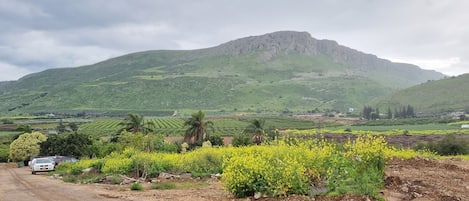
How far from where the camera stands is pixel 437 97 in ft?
572

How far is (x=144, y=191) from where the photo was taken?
19.0 metres

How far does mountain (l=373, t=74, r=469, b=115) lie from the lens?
159400mm

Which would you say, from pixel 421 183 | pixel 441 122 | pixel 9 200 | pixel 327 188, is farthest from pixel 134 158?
pixel 441 122

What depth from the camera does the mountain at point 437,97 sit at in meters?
159

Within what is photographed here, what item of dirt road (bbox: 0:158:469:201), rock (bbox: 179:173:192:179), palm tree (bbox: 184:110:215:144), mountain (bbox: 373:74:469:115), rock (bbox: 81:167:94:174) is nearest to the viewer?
dirt road (bbox: 0:158:469:201)

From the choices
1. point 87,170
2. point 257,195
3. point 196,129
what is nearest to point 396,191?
point 257,195

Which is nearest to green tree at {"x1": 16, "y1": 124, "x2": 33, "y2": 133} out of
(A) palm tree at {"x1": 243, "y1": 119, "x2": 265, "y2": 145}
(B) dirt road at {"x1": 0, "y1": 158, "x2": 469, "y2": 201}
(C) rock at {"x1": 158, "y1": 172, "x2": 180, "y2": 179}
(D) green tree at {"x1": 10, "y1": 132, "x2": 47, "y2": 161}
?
(D) green tree at {"x1": 10, "y1": 132, "x2": 47, "y2": 161}

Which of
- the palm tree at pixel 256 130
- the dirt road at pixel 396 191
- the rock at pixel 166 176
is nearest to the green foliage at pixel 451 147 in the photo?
the dirt road at pixel 396 191

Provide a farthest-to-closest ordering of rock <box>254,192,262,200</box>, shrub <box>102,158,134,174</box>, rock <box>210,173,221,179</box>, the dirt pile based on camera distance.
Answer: shrub <box>102,158,134,174</box>
rock <box>210,173,221,179</box>
rock <box>254,192,262,200</box>
the dirt pile

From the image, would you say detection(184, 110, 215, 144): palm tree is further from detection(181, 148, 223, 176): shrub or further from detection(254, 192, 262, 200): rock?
detection(254, 192, 262, 200): rock

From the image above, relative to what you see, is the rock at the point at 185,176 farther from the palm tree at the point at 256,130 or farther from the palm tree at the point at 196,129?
the palm tree at the point at 256,130

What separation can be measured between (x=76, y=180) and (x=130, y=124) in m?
39.3

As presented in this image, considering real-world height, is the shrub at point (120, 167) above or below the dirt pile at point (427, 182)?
below

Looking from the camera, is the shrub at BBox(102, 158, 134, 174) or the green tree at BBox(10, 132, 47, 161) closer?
the shrub at BBox(102, 158, 134, 174)
